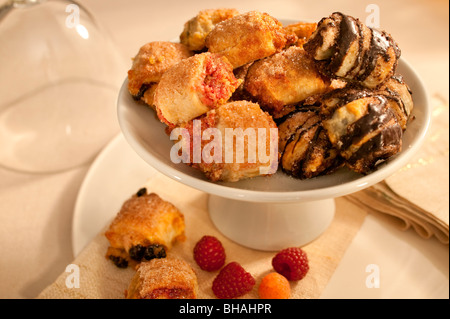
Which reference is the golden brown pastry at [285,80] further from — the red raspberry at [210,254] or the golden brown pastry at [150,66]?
the red raspberry at [210,254]

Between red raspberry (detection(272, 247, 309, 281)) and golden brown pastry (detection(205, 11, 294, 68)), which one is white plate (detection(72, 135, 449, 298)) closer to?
red raspberry (detection(272, 247, 309, 281))

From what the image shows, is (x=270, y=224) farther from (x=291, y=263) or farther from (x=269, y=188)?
(x=269, y=188)

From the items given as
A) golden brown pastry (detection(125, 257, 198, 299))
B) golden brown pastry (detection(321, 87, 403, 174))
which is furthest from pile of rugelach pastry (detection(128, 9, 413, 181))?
golden brown pastry (detection(125, 257, 198, 299))

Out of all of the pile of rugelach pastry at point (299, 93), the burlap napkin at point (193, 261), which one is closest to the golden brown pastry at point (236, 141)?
the pile of rugelach pastry at point (299, 93)

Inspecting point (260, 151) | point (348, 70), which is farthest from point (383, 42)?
point (260, 151)
